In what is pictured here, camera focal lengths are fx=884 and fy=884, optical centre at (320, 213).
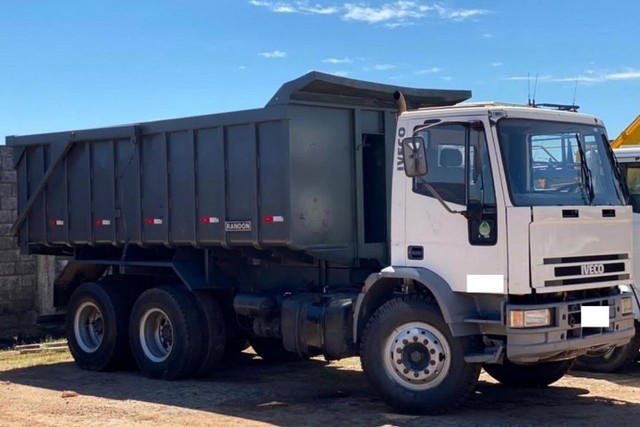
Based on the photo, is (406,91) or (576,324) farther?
(406,91)

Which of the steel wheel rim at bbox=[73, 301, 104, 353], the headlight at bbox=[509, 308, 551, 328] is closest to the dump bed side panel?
the steel wheel rim at bbox=[73, 301, 104, 353]

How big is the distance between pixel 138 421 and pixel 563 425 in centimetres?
396

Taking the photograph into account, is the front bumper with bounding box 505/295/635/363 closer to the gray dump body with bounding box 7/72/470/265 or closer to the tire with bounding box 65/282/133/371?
the gray dump body with bounding box 7/72/470/265

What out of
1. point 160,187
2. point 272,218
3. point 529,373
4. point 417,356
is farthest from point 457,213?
point 160,187

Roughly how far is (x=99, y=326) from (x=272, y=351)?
7.82 feet

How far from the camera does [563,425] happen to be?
7.91 metres

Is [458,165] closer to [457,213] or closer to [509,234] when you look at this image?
[457,213]

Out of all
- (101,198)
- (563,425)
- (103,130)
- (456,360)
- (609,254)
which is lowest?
(563,425)

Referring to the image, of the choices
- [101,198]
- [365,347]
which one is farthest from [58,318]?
[365,347]

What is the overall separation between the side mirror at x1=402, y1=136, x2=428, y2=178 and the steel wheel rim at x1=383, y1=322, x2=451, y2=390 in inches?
57.0

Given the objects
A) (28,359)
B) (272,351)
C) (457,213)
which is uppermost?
(457,213)

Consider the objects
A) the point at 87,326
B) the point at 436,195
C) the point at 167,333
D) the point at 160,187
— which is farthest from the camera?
the point at 87,326

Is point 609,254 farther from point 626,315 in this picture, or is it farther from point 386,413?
point 386,413

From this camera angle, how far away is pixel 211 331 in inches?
419
